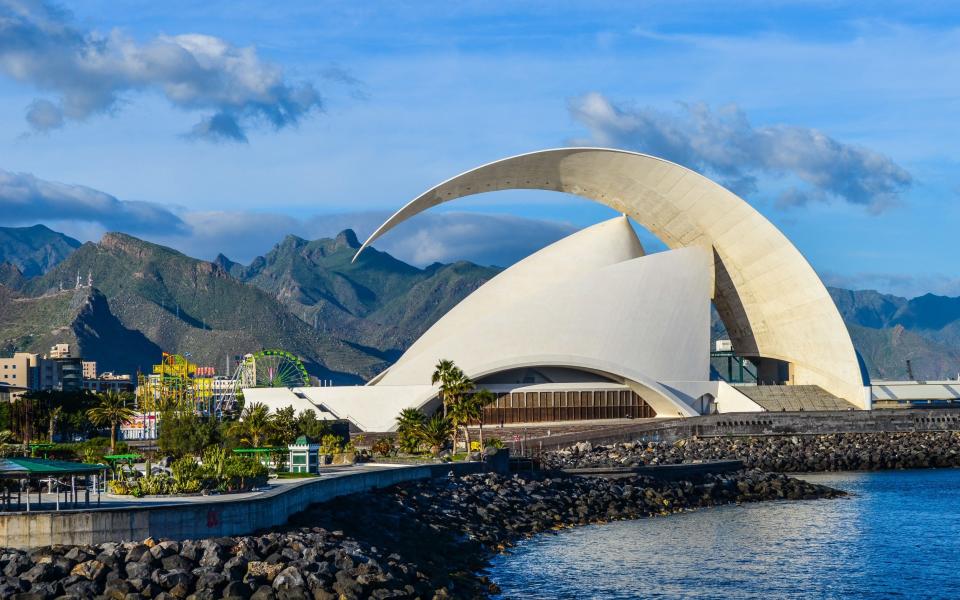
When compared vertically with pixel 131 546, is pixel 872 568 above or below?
below

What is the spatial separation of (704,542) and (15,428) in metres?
48.0

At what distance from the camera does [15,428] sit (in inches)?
2707

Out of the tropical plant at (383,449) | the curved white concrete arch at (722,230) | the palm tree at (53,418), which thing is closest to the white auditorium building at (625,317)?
the curved white concrete arch at (722,230)

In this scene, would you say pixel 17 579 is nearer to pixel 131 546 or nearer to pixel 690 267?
pixel 131 546

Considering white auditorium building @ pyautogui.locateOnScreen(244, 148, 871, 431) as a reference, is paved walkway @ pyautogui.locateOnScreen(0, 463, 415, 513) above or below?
below

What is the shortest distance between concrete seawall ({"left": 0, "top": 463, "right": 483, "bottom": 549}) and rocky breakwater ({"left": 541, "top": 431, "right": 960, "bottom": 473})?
80.2 feet

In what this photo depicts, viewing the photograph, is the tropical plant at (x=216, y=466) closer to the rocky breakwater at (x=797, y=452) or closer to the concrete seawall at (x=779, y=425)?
the rocky breakwater at (x=797, y=452)

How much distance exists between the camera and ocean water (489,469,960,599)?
1056 inches

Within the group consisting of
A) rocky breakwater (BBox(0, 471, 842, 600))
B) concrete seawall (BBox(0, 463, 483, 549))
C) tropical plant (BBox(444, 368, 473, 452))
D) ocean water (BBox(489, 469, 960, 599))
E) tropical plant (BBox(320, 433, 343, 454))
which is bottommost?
ocean water (BBox(489, 469, 960, 599))

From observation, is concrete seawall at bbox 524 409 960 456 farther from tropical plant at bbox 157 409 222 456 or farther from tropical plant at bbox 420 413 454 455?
tropical plant at bbox 157 409 222 456

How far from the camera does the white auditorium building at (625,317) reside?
60.1 metres

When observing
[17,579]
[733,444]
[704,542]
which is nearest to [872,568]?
[704,542]

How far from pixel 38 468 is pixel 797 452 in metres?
40.4

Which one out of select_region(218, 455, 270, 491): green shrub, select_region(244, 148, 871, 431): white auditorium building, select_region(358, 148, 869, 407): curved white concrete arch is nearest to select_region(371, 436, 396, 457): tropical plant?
select_region(244, 148, 871, 431): white auditorium building
